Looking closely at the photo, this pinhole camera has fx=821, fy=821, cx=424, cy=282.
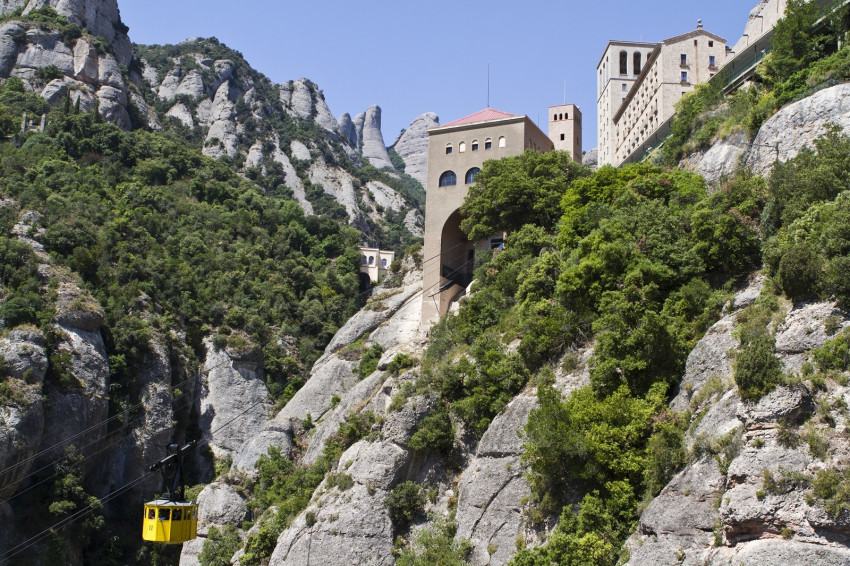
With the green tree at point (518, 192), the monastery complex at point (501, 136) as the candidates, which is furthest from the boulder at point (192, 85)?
the green tree at point (518, 192)

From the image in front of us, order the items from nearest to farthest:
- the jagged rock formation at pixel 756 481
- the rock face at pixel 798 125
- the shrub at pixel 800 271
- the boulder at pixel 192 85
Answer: the jagged rock formation at pixel 756 481 → the shrub at pixel 800 271 → the rock face at pixel 798 125 → the boulder at pixel 192 85

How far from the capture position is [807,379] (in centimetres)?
1883

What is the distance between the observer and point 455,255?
162 ft

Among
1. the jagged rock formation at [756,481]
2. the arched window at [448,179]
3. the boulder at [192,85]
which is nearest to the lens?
the jagged rock formation at [756,481]

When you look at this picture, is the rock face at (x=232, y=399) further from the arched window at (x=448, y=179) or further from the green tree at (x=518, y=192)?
the green tree at (x=518, y=192)

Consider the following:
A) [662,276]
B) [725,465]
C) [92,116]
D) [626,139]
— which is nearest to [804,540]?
[725,465]

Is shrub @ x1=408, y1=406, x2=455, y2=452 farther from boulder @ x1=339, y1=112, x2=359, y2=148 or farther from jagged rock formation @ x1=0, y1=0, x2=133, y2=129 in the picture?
boulder @ x1=339, y1=112, x2=359, y2=148

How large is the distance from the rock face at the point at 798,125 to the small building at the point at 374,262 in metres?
51.0

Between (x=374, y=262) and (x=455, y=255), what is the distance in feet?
103

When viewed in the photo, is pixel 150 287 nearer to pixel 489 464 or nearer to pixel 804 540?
pixel 489 464

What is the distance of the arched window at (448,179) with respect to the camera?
49263 millimetres

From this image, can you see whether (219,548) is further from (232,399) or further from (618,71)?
(618,71)

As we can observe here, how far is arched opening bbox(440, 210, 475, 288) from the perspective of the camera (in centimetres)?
4844

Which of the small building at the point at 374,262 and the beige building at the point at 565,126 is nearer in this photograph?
the beige building at the point at 565,126
